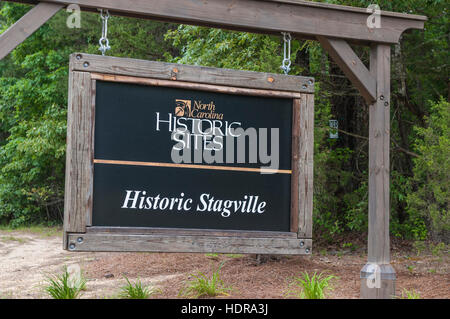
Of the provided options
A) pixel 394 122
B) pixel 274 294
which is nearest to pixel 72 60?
pixel 274 294

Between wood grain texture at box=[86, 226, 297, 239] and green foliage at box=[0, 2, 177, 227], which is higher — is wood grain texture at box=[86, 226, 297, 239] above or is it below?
below

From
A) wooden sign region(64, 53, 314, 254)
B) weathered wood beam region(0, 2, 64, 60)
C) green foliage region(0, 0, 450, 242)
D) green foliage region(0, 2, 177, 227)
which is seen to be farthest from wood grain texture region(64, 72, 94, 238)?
green foliage region(0, 2, 177, 227)

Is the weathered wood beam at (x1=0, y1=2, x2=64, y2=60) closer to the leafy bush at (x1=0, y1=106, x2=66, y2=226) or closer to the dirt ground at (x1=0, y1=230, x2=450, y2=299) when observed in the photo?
the dirt ground at (x1=0, y1=230, x2=450, y2=299)

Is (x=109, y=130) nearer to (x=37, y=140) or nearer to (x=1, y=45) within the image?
(x=1, y=45)

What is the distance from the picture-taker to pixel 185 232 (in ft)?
13.1

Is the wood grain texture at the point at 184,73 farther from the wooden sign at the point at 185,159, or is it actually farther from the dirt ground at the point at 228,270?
the dirt ground at the point at 228,270

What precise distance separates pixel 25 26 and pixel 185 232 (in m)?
1.99

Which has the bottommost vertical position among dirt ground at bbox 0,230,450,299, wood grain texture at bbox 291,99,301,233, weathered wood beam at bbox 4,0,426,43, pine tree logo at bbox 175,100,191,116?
dirt ground at bbox 0,230,450,299

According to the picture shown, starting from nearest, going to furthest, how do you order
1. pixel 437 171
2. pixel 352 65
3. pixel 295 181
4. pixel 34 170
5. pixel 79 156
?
pixel 79 156 < pixel 295 181 < pixel 352 65 < pixel 437 171 < pixel 34 170

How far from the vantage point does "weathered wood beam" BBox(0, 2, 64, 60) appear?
3.72m

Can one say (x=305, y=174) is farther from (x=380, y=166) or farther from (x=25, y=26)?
(x=25, y=26)

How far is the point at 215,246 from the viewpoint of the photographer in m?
4.02

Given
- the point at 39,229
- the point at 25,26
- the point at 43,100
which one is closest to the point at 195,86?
the point at 25,26

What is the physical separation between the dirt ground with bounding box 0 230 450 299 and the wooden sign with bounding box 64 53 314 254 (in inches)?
41.8
